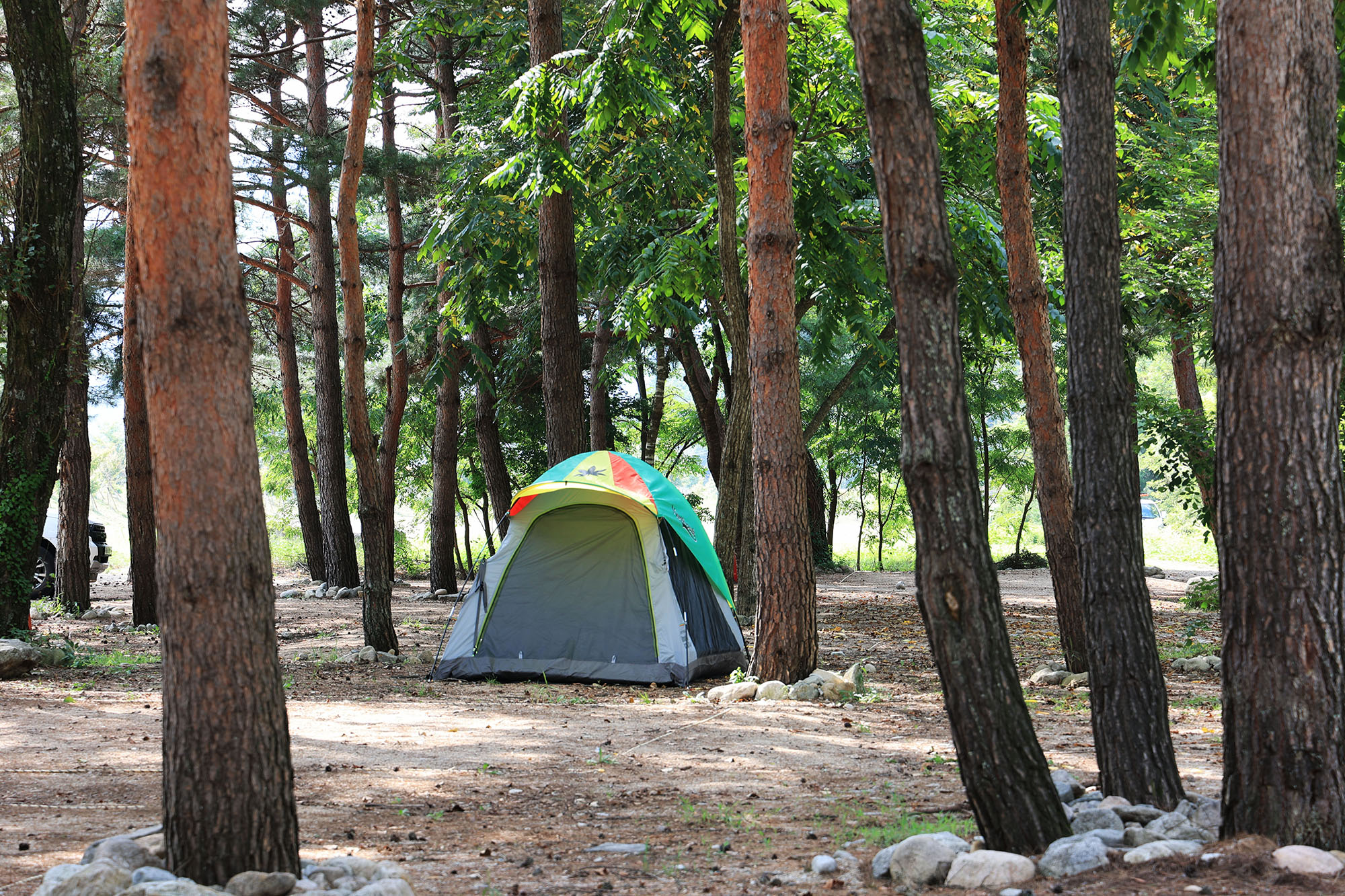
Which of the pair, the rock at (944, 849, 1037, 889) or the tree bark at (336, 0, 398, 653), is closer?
the rock at (944, 849, 1037, 889)

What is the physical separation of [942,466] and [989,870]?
131cm

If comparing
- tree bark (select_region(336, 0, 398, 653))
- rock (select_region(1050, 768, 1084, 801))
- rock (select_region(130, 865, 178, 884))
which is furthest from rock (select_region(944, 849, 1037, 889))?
tree bark (select_region(336, 0, 398, 653))

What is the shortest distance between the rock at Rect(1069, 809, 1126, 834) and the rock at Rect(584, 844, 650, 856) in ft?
5.25

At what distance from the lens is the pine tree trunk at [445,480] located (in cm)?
1703

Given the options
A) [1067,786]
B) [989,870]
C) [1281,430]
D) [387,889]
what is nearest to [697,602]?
[1067,786]

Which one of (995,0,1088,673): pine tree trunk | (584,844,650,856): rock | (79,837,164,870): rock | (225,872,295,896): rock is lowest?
(584,844,650,856): rock

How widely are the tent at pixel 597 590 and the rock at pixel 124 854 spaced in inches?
230

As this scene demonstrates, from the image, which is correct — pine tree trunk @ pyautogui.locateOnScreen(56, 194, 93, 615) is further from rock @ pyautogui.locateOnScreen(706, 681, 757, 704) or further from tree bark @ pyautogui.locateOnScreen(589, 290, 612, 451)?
rock @ pyautogui.locateOnScreen(706, 681, 757, 704)

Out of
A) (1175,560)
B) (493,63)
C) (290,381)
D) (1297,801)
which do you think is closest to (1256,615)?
(1297,801)

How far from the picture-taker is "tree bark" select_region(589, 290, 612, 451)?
53.7 feet


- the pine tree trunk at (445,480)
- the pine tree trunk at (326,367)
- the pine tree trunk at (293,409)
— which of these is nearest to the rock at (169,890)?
the pine tree trunk at (445,480)

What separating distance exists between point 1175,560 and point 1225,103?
32345 mm

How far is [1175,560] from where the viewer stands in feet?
107

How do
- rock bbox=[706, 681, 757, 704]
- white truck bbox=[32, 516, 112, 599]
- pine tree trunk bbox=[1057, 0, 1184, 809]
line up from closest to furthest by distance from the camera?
pine tree trunk bbox=[1057, 0, 1184, 809] → rock bbox=[706, 681, 757, 704] → white truck bbox=[32, 516, 112, 599]
